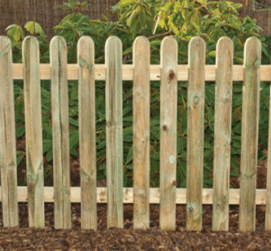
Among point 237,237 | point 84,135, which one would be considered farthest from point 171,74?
point 237,237

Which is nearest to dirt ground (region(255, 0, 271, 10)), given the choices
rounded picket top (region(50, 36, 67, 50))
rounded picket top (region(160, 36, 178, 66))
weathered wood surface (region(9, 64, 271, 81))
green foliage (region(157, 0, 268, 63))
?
green foliage (region(157, 0, 268, 63))

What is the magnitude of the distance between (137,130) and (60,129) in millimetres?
523

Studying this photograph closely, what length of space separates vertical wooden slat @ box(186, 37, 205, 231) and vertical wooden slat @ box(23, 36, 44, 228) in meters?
1.02

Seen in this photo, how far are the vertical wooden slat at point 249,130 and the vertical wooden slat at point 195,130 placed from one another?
0.29 meters

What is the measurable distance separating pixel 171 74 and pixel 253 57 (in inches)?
21.9

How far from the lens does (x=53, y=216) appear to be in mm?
3930

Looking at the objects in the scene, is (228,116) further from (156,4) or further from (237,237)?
(156,4)

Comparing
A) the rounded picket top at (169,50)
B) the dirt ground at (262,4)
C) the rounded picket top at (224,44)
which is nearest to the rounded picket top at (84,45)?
the rounded picket top at (169,50)

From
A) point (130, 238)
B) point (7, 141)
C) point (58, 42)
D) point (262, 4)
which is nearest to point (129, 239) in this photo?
point (130, 238)

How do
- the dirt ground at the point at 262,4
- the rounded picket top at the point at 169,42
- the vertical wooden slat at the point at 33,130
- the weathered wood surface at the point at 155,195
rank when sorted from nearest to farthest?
the rounded picket top at the point at 169,42 → the vertical wooden slat at the point at 33,130 → the weathered wood surface at the point at 155,195 → the dirt ground at the point at 262,4

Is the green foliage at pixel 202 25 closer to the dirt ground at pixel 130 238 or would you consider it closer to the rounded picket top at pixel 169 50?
the rounded picket top at pixel 169 50

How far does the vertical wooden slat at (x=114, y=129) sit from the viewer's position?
3.41 meters

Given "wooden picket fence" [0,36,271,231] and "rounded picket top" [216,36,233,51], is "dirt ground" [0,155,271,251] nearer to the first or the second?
"wooden picket fence" [0,36,271,231]

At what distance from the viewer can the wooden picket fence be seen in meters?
3.42
